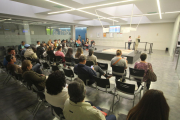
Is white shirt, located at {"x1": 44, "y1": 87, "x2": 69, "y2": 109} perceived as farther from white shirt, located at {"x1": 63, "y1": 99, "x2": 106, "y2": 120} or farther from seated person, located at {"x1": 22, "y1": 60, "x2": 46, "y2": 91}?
seated person, located at {"x1": 22, "y1": 60, "x2": 46, "y2": 91}

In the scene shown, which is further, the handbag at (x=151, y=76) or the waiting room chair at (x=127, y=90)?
the handbag at (x=151, y=76)

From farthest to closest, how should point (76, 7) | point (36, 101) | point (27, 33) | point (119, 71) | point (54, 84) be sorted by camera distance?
point (27, 33) < point (76, 7) < point (119, 71) < point (36, 101) < point (54, 84)

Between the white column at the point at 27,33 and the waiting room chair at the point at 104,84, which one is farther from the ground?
the white column at the point at 27,33

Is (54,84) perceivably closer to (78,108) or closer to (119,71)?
(78,108)

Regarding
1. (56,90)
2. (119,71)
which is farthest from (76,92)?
(119,71)

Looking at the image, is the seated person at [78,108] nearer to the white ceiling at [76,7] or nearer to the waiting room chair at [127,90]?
the waiting room chair at [127,90]

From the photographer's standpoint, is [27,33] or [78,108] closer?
[78,108]

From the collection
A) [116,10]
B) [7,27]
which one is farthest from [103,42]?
[7,27]

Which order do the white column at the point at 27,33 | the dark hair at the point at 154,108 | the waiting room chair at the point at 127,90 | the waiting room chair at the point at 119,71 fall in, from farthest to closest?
1. the white column at the point at 27,33
2. the waiting room chair at the point at 119,71
3. the waiting room chair at the point at 127,90
4. the dark hair at the point at 154,108

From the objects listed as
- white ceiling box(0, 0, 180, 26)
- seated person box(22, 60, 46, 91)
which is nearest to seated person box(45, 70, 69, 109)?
seated person box(22, 60, 46, 91)

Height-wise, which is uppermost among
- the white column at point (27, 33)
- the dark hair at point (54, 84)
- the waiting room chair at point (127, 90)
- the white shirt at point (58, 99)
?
the white column at point (27, 33)

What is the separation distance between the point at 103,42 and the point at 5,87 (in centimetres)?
1401

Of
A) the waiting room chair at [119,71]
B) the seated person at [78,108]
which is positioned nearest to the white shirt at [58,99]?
the seated person at [78,108]

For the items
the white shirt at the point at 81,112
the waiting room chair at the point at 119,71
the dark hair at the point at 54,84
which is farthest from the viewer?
the waiting room chair at the point at 119,71
